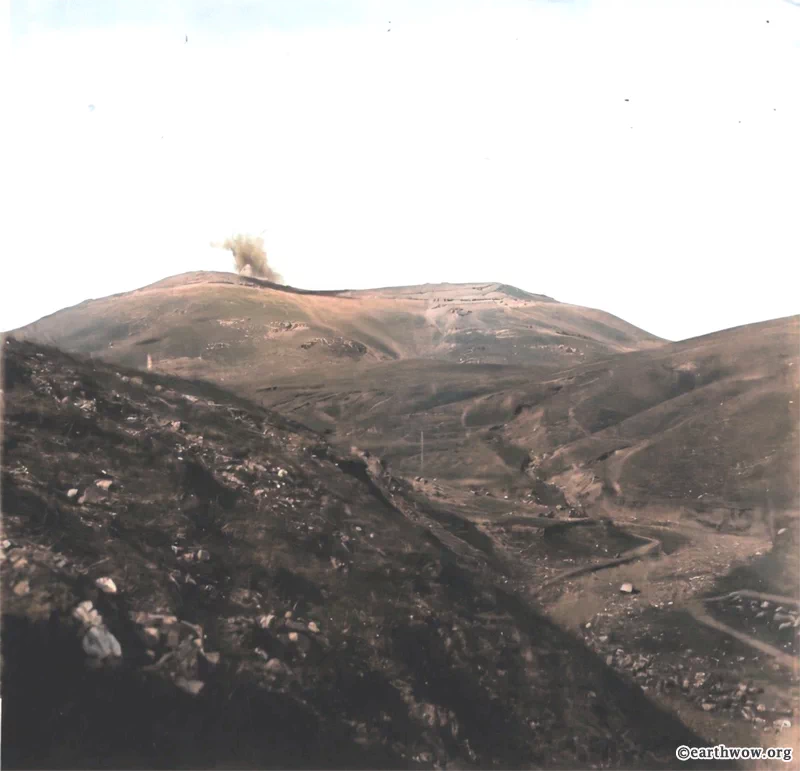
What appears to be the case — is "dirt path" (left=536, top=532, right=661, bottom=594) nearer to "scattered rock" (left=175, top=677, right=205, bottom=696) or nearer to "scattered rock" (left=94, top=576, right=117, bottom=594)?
"scattered rock" (left=175, top=677, right=205, bottom=696)

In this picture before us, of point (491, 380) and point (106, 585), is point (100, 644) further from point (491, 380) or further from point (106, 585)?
point (491, 380)

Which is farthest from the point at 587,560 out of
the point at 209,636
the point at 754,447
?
the point at 209,636

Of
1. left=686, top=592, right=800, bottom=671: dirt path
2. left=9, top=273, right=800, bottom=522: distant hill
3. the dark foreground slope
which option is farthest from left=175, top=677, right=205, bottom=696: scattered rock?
left=9, top=273, right=800, bottom=522: distant hill

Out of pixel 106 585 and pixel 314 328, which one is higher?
pixel 314 328

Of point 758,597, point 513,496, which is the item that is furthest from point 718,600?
point 513,496

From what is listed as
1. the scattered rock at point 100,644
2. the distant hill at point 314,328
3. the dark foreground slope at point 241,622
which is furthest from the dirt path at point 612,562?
the distant hill at point 314,328
